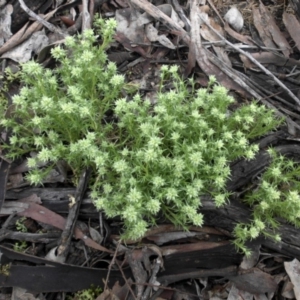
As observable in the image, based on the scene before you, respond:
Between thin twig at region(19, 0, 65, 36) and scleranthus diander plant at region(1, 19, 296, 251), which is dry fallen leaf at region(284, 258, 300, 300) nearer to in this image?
scleranthus diander plant at region(1, 19, 296, 251)

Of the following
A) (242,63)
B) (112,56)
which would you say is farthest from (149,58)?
(242,63)

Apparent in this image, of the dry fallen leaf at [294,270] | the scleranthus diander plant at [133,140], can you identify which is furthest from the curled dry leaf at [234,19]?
the dry fallen leaf at [294,270]

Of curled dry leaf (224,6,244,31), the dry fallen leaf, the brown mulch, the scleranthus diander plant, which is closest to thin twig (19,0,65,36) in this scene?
the brown mulch

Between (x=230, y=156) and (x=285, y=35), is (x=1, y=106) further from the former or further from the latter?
(x=285, y=35)

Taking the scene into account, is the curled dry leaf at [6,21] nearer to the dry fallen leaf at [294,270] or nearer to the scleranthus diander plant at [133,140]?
the scleranthus diander plant at [133,140]

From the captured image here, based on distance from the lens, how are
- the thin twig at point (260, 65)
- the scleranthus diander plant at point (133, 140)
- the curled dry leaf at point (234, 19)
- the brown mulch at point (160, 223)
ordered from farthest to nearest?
the curled dry leaf at point (234, 19) → the thin twig at point (260, 65) → the brown mulch at point (160, 223) → the scleranthus diander plant at point (133, 140)

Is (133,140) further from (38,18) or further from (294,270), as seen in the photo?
(294,270)
